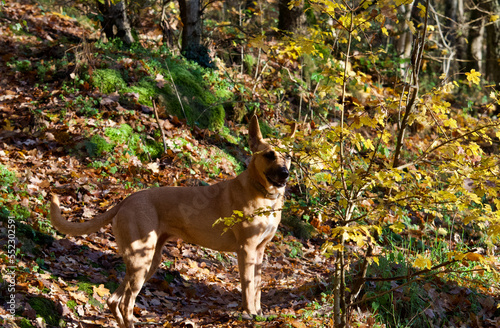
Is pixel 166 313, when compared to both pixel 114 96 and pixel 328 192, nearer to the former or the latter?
pixel 328 192

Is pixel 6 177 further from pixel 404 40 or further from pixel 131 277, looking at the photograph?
pixel 404 40

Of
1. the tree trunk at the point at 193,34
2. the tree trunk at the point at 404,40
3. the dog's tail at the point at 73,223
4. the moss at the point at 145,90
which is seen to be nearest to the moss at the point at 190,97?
the moss at the point at 145,90

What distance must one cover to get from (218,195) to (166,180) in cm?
236

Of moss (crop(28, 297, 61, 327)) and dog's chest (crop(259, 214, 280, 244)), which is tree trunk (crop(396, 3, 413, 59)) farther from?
moss (crop(28, 297, 61, 327))

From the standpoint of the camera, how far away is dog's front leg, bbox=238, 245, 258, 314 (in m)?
4.77

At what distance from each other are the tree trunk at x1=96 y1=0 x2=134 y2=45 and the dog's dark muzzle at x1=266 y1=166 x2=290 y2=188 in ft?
23.0

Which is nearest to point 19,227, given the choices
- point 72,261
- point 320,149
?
point 72,261

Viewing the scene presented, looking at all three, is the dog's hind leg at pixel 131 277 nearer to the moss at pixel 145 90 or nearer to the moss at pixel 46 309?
the moss at pixel 46 309

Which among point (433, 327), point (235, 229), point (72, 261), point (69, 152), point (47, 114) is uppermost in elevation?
point (47, 114)

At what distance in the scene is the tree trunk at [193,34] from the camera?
401 inches

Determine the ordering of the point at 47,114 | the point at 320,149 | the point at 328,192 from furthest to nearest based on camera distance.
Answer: the point at 47,114
the point at 328,192
the point at 320,149

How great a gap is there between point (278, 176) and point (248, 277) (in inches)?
44.1

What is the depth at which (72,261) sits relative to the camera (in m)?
5.21

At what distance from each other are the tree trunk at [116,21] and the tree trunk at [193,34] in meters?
1.28
